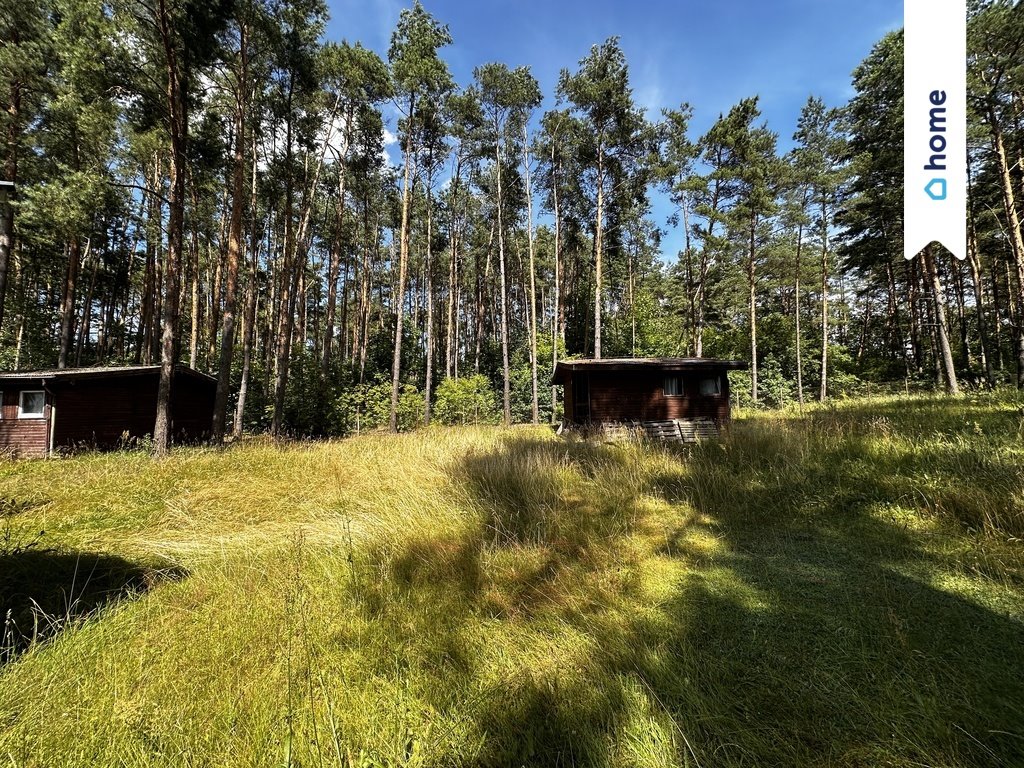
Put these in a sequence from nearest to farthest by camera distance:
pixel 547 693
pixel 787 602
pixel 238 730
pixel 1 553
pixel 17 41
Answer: pixel 238 730, pixel 547 693, pixel 787 602, pixel 1 553, pixel 17 41

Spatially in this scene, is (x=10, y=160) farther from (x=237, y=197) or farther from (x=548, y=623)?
(x=548, y=623)

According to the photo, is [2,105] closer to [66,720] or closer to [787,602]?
[66,720]

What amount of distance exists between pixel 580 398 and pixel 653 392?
10.5 feet

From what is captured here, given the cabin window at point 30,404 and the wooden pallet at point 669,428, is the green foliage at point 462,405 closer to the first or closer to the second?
the wooden pallet at point 669,428

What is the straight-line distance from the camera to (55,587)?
3.48 metres

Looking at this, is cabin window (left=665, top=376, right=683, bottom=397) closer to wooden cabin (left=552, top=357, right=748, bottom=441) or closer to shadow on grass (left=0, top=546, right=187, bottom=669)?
wooden cabin (left=552, top=357, right=748, bottom=441)

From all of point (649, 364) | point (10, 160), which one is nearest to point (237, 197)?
point (10, 160)

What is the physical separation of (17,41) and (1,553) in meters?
20.6

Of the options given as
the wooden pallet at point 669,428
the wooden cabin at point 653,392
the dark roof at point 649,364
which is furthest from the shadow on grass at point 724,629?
the wooden cabin at point 653,392

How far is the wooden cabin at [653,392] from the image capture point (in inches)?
603

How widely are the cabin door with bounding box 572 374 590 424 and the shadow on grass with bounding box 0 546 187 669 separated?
45.5 ft

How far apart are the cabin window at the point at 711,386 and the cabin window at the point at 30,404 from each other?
1027 inches

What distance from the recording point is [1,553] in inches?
154

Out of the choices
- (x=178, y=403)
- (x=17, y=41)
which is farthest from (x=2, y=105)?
(x=178, y=403)
